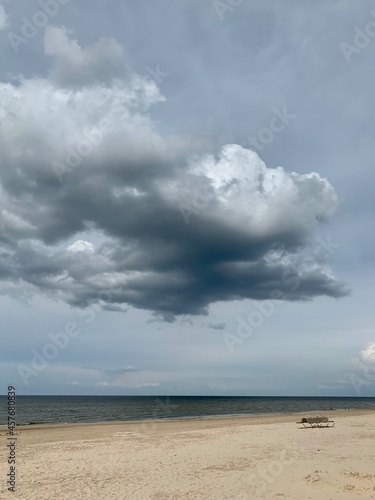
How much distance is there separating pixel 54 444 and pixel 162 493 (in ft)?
56.0

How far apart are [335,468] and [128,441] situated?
1625 centimetres

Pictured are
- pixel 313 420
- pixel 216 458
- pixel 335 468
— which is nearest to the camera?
pixel 335 468

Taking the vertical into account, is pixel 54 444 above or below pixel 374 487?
below

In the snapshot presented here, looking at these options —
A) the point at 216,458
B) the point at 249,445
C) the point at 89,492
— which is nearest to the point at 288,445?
the point at 249,445

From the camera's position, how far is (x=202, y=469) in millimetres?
17266

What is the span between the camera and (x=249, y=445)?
24.0 meters

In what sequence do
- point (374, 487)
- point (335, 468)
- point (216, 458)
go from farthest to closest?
point (216, 458) → point (335, 468) → point (374, 487)

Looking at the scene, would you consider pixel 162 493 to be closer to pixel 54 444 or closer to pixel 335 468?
pixel 335 468

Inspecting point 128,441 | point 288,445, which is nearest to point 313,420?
point 288,445

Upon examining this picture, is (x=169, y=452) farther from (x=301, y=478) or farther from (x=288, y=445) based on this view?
(x=301, y=478)

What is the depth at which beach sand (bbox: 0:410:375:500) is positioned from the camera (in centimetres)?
1364

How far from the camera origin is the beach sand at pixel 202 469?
44.8 feet

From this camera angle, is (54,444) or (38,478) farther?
(54,444)

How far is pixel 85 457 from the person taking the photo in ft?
70.1
